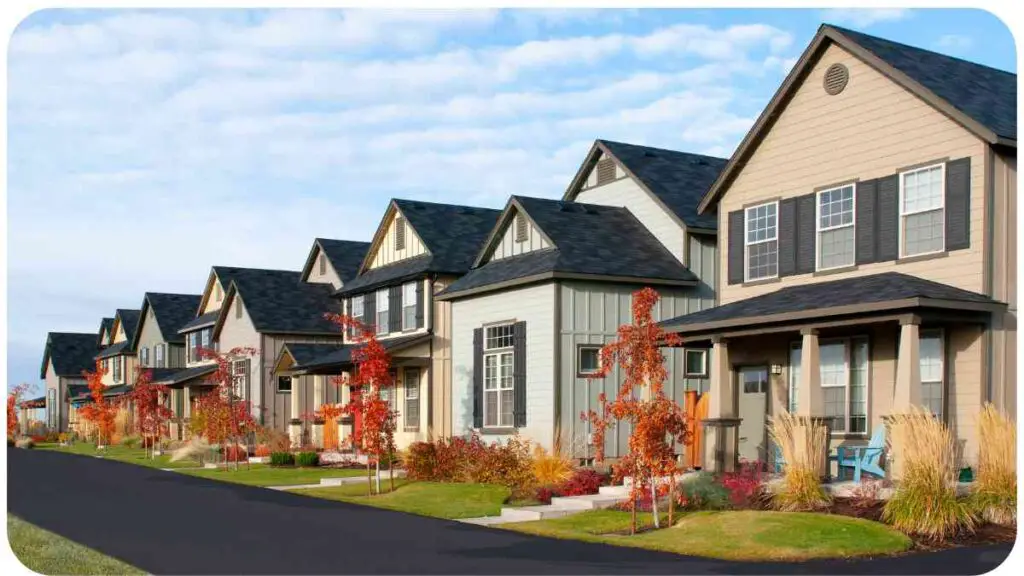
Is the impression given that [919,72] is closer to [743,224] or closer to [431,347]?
[743,224]

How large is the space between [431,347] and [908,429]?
793 inches

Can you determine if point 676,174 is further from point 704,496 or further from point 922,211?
point 704,496

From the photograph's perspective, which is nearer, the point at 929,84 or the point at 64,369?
the point at 929,84

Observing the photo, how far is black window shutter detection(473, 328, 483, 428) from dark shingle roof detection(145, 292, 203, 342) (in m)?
34.6

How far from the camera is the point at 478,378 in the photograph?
30.2 m

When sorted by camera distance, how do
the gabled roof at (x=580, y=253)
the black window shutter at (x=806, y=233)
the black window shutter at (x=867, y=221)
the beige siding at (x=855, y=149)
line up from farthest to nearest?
the gabled roof at (x=580, y=253)
the black window shutter at (x=806, y=233)
the black window shutter at (x=867, y=221)
the beige siding at (x=855, y=149)

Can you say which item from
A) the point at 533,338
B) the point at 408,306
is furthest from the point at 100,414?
the point at 533,338

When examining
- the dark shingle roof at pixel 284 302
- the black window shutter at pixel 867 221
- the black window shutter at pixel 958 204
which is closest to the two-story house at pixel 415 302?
the dark shingle roof at pixel 284 302

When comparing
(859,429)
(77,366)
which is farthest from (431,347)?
(77,366)

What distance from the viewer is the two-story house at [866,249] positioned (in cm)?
1892

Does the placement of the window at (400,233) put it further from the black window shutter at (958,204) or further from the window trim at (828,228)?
the black window shutter at (958,204)

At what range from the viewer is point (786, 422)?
18641mm

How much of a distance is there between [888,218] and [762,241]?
327 centimetres

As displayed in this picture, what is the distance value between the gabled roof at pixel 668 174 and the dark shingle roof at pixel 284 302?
50.7ft
